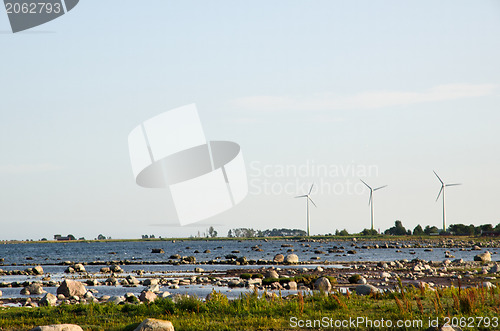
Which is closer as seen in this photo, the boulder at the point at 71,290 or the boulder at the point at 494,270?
the boulder at the point at 71,290

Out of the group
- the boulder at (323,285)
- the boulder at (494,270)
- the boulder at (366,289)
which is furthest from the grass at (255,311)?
the boulder at (494,270)

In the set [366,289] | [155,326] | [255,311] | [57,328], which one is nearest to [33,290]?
[366,289]

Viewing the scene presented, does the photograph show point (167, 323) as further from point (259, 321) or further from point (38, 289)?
point (38, 289)

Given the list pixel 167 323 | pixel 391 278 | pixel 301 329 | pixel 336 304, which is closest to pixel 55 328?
pixel 167 323

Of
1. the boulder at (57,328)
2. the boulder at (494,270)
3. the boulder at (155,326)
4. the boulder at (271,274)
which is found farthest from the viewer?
the boulder at (494,270)

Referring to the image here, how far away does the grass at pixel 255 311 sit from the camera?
69.8 feet

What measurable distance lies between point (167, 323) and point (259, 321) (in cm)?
322

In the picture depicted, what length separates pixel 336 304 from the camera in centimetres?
2375

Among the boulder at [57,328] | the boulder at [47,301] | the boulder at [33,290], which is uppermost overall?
the boulder at [57,328]

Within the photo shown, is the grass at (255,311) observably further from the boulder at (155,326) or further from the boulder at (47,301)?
the boulder at (47,301)

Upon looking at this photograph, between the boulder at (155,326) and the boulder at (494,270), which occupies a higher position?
the boulder at (155,326)

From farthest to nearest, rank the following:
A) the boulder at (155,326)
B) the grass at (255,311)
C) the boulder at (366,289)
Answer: the boulder at (366,289) < the grass at (255,311) < the boulder at (155,326)

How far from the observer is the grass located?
2127cm

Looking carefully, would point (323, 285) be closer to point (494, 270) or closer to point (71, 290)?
point (71, 290)
